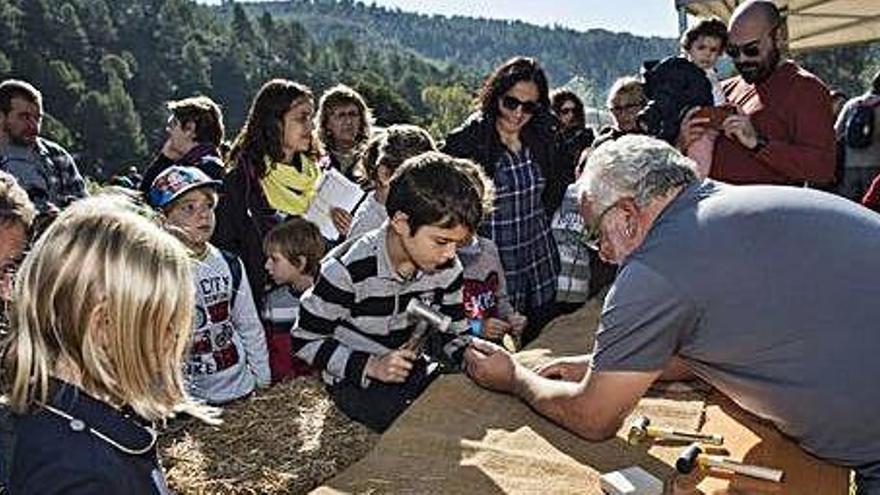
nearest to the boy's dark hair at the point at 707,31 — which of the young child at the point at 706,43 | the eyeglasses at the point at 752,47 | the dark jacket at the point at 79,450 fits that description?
the young child at the point at 706,43

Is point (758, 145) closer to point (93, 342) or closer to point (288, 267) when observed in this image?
point (288, 267)

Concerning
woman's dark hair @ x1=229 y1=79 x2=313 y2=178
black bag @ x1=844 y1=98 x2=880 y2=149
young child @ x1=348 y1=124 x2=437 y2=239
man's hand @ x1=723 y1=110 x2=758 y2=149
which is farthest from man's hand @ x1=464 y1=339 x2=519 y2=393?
black bag @ x1=844 y1=98 x2=880 y2=149

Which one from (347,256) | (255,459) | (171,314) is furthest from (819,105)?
(171,314)

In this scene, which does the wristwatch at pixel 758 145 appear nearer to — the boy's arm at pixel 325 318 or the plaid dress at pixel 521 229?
the plaid dress at pixel 521 229

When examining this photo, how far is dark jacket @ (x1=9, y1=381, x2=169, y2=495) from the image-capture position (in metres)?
1.34

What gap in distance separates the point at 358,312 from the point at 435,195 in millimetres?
425

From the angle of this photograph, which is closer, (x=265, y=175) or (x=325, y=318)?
(x=325, y=318)

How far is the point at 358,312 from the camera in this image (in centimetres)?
273

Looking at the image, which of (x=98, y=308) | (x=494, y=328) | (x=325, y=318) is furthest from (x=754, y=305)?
(x=494, y=328)

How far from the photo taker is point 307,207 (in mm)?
4543

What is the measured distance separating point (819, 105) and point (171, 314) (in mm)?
3091

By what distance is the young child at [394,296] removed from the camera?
2.60m

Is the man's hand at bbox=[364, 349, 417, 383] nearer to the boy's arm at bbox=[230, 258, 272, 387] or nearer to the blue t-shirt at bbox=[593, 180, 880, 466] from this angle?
the blue t-shirt at bbox=[593, 180, 880, 466]

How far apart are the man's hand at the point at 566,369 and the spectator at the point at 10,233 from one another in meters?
1.62
